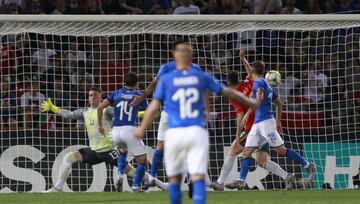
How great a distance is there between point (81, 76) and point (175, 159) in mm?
9286

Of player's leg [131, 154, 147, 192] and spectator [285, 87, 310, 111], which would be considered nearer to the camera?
player's leg [131, 154, 147, 192]

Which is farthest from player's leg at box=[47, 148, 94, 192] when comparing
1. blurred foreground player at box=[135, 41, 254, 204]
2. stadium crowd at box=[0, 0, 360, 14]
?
blurred foreground player at box=[135, 41, 254, 204]

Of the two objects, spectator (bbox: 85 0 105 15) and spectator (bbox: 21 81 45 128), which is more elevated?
spectator (bbox: 85 0 105 15)

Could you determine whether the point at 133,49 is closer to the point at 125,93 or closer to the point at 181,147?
the point at 125,93

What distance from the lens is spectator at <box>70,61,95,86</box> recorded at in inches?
767

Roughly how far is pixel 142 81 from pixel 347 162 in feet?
13.5

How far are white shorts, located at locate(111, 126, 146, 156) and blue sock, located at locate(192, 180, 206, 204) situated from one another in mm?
6695

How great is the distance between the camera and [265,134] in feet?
56.4

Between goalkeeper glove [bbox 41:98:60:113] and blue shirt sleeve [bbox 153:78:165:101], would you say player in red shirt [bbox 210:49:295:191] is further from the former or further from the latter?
blue shirt sleeve [bbox 153:78:165:101]

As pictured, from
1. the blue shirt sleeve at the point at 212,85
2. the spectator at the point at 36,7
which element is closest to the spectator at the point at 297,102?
the spectator at the point at 36,7

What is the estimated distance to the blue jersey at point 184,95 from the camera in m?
10.5

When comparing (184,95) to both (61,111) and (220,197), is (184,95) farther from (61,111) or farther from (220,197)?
(61,111)

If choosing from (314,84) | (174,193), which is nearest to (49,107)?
(314,84)

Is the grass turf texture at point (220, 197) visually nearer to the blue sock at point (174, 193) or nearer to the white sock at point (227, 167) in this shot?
the white sock at point (227, 167)
